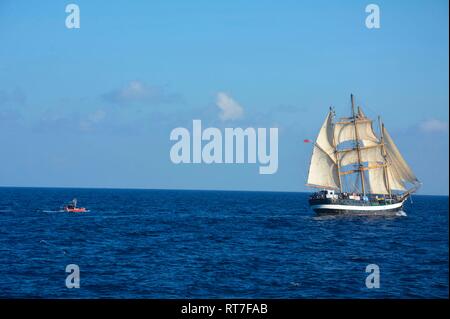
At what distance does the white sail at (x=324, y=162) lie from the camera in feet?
344

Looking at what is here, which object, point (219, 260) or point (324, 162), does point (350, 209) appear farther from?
point (219, 260)

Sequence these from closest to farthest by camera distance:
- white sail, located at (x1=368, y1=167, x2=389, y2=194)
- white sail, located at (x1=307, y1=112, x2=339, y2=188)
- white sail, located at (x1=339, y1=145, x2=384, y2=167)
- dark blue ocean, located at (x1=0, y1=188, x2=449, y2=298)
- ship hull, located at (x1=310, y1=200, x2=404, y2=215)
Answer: dark blue ocean, located at (x1=0, y1=188, x2=449, y2=298)
ship hull, located at (x1=310, y1=200, x2=404, y2=215)
white sail, located at (x1=339, y1=145, x2=384, y2=167)
white sail, located at (x1=307, y1=112, x2=339, y2=188)
white sail, located at (x1=368, y1=167, x2=389, y2=194)

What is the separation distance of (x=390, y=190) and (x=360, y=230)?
30435mm

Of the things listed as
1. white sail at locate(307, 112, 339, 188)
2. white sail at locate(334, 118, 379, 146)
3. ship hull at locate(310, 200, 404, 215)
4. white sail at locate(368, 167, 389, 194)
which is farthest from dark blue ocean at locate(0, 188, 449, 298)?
white sail at locate(334, 118, 379, 146)

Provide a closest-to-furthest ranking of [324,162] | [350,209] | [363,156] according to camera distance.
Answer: [350,209], [324,162], [363,156]

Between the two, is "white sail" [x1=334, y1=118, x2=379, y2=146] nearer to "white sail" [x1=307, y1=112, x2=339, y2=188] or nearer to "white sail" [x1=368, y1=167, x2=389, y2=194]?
"white sail" [x1=307, y1=112, x2=339, y2=188]

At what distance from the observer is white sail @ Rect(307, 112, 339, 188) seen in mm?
104938

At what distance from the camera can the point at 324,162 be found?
347 feet

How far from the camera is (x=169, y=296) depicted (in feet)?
112

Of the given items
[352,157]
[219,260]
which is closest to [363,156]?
[352,157]

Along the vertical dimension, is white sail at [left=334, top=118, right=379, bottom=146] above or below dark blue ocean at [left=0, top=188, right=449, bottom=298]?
above

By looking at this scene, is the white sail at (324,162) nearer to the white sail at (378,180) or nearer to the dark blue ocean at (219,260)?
the white sail at (378,180)
